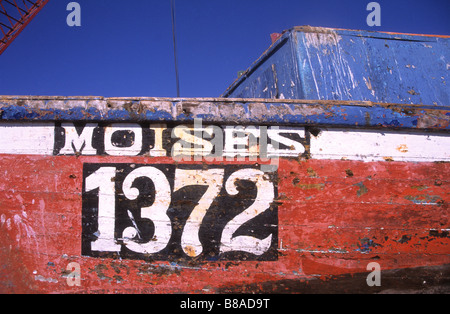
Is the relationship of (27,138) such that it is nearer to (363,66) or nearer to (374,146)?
(374,146)

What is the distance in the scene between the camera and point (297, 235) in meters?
1.58

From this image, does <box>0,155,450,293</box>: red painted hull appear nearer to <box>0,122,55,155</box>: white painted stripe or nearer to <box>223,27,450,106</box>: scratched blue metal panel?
<box>0,122,55,155</box>: white painted stripe

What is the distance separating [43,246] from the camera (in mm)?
1606

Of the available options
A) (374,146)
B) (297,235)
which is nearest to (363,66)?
(374,146)

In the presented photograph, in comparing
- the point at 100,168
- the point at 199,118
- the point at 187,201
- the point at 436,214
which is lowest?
the point at 436,214

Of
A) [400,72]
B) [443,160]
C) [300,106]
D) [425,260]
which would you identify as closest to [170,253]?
[300,106]

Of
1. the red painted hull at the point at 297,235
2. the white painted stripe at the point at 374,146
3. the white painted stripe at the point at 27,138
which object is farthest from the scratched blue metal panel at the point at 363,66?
the white painted stripe at the point at 27,138

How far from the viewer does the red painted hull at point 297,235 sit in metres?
1.56

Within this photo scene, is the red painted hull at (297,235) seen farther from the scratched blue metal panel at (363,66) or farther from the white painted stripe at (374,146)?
the scratched blue metal panel at (363,66)

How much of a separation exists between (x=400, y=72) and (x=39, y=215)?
2.69 m

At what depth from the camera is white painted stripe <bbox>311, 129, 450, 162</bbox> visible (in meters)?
1.61

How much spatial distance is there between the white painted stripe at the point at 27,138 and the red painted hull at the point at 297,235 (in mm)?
77

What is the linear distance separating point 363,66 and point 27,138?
234 cm

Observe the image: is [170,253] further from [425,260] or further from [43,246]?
[425,260]
